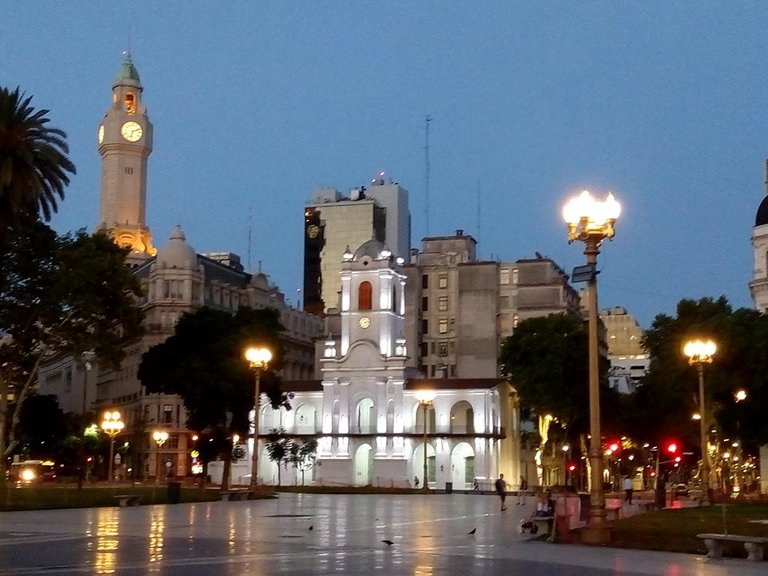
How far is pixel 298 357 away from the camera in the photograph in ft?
427

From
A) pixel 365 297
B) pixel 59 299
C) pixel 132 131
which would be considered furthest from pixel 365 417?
pixel 132 131

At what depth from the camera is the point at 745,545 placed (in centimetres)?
2233

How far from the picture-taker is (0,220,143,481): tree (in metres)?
60.2

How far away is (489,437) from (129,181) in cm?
6750

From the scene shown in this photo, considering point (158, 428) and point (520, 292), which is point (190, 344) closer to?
point (158, 428)

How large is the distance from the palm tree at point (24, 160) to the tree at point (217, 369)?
2508 centimetres

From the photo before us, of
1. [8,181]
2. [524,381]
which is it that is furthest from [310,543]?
[524,381]

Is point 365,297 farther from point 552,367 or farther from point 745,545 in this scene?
point 745,545

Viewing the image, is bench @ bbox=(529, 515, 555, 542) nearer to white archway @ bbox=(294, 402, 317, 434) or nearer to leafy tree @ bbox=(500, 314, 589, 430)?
leafy tree @ bbox=(500, 314, 589, 430)

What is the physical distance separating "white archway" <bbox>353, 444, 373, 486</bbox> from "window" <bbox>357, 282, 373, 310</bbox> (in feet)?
41.3

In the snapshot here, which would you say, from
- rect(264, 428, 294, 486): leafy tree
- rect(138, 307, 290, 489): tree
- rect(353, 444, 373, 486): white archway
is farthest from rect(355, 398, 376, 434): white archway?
rect(138, 307, 290, 489): tree

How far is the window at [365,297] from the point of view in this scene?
100 meters

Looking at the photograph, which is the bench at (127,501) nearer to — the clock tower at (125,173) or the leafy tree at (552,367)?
the leafy tree at (552,367)

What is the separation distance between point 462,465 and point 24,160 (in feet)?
195
